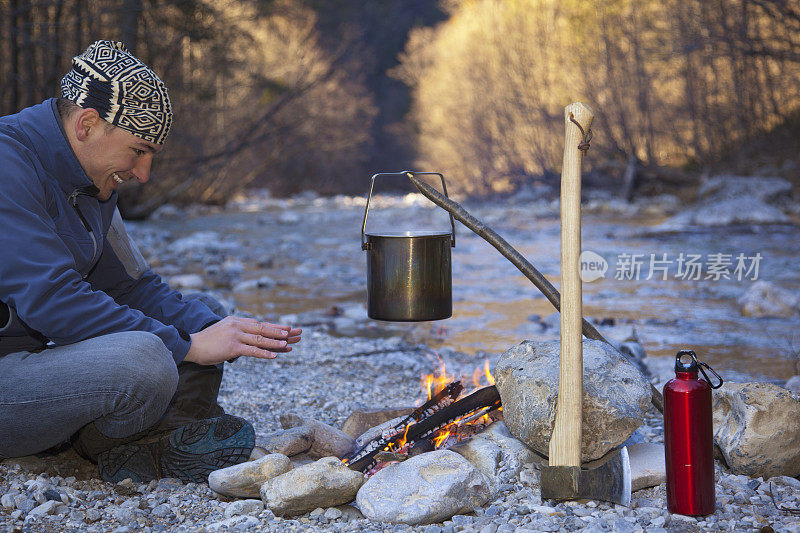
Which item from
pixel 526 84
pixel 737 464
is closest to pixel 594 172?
pixel 526 84

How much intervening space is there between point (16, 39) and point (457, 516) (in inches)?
360

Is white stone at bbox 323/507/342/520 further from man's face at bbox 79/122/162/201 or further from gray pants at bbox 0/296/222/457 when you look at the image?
man's face at bbox 79/122/162/201

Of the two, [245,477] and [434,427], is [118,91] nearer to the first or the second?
[245,477]

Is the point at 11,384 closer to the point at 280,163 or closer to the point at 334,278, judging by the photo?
the point at 334,278

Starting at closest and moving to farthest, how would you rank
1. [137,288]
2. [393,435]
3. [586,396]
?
[586,396], [393,435], [137,288]

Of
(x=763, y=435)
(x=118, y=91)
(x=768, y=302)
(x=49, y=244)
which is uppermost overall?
(x=118, y=91)

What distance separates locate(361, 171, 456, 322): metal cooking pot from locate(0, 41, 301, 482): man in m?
0.33

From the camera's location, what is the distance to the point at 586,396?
2463mm

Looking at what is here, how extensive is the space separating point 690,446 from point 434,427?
0.93 meters

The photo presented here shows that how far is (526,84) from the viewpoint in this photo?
2084 centimetres

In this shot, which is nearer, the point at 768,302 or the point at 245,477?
the point at 245,477

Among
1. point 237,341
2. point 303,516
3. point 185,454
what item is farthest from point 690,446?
point 185,454

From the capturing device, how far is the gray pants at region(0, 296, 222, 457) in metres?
2.32

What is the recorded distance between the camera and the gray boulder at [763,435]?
2555mm
